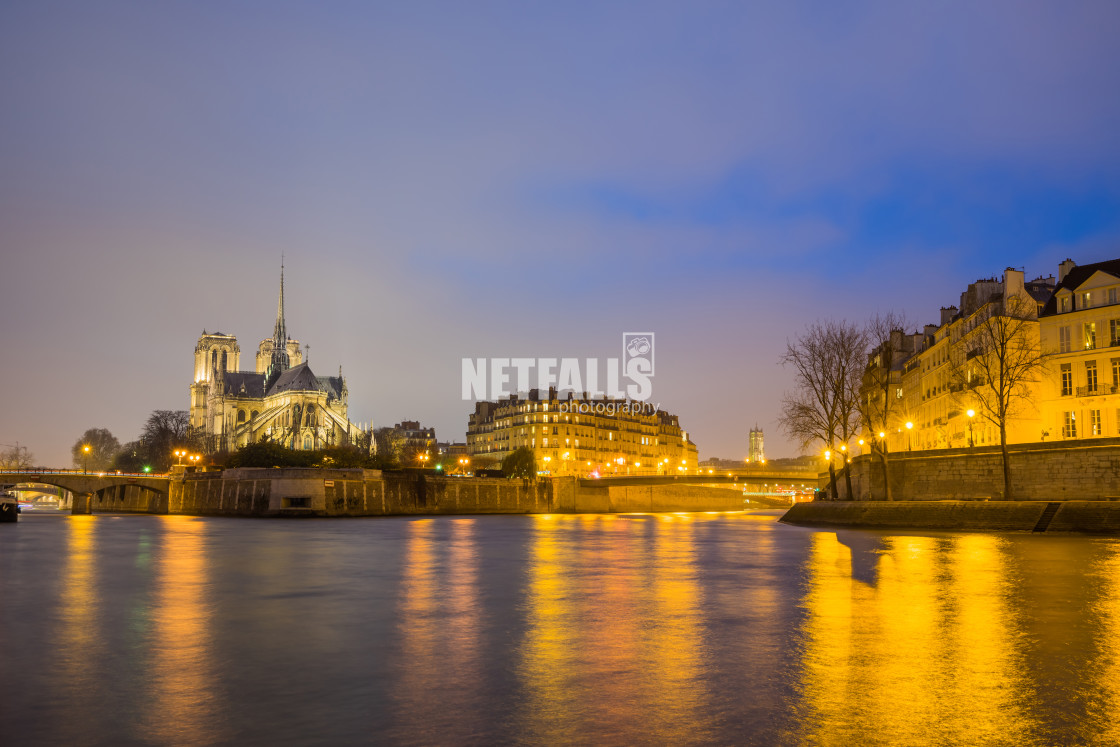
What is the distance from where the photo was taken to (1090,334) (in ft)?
165

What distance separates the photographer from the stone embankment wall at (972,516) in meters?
42.0

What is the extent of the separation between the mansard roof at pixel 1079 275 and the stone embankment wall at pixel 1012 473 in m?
10.6

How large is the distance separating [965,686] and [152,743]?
32.0 ft

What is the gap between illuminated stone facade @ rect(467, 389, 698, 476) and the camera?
158750mm

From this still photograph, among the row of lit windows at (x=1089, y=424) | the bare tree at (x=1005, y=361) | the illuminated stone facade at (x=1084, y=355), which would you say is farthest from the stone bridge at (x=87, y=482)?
the row of lit windows at (x=1089, y=424)

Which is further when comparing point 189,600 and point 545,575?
point 545,575

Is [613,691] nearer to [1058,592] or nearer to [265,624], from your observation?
[265,624]

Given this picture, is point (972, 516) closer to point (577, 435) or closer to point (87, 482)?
point (87, 482)

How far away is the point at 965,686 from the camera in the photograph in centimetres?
1150

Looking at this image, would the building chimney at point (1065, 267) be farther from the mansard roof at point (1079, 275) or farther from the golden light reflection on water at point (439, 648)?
the golden light reflection on water at point (439, 648)

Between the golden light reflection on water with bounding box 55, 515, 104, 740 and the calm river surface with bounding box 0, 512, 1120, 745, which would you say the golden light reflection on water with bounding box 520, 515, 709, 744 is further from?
the golden light reflection on water with bounding box 55, 515, 104, 740

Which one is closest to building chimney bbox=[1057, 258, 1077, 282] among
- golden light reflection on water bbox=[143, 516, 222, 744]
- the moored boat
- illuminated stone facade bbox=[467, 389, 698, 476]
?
golden light reflection on water bbox=[143, 516, 222, 744]

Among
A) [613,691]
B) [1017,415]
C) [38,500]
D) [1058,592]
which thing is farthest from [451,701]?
[38,500]

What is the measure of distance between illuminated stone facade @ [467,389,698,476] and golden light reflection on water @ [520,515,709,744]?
400ft
